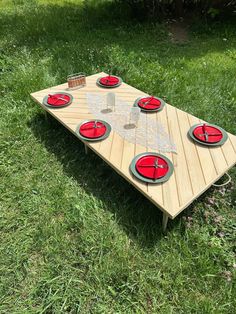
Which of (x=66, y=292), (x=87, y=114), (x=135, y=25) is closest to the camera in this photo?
(x=66, y=292)

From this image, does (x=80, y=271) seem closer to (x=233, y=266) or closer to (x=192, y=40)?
(x=233, y=266)

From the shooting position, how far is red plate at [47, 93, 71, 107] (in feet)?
11.9

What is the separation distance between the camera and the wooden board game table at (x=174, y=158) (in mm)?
2408

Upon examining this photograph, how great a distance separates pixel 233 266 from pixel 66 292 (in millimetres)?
1461

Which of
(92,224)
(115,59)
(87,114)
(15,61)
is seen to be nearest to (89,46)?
(115,59)

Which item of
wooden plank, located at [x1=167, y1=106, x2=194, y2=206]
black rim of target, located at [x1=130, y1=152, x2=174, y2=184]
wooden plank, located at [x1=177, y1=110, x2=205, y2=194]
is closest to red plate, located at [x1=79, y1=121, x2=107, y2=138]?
black rim of target, located at [x1=130, y1=152, x2=174, y2=184]

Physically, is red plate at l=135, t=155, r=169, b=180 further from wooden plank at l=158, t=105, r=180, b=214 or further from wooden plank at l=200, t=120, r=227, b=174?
wooden plank at l=200, t=120, r=227, b=174

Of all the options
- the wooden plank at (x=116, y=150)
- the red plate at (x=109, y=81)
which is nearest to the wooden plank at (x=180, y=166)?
the wooden plank at (x=116, y=150)

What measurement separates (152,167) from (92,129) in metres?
0.93

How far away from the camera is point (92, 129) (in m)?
3.15

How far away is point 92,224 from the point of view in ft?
8.86

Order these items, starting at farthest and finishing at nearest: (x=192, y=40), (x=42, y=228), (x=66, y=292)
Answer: (x=192, y=40)
(x=42, y=228)
(x=66, y=292)

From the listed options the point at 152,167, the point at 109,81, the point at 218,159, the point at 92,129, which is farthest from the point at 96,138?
the point at 109,81

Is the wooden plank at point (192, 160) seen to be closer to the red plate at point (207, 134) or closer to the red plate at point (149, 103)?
the red plate at point (207, 134)
